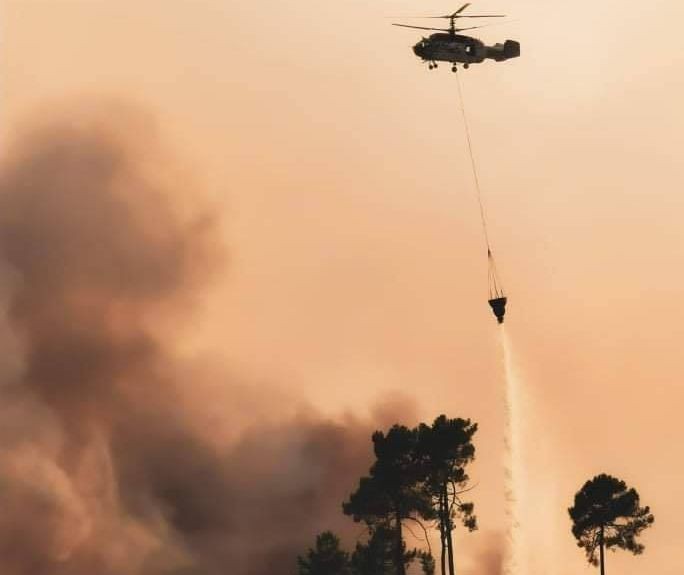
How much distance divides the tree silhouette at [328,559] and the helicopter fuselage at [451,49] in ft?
229

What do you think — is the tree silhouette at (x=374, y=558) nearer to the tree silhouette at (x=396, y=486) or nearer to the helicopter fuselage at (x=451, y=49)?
the tree silhouette at (x=396, y=486)

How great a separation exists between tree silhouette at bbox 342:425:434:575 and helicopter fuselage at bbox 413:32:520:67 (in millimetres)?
36963

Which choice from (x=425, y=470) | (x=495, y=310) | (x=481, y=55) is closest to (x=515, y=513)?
(x=425, y=470)

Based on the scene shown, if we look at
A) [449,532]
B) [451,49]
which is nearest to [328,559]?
[449,532]

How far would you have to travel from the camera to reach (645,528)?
388 feet

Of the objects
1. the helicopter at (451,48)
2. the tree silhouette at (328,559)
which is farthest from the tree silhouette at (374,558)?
the helicopter at (451,48)

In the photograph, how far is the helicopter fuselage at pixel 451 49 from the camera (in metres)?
109

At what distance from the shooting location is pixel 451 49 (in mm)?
110125

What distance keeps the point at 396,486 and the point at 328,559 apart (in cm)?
4278

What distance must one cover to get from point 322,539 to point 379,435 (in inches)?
1667

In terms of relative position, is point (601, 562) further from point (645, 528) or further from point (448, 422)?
point (448, 422)

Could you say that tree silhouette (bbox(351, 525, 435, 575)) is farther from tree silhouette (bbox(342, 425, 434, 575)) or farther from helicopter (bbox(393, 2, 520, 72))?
helicopter (bbox(393, 2, 520, 72))

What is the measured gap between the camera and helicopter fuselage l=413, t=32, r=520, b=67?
109m

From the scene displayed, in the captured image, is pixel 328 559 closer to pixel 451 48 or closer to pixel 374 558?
pixel 374 558
